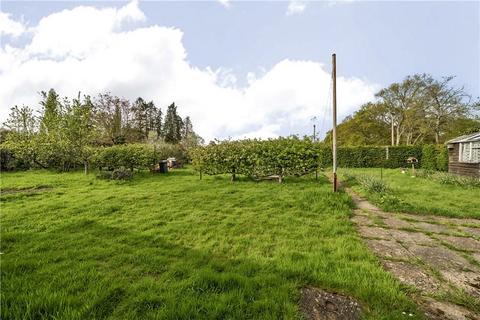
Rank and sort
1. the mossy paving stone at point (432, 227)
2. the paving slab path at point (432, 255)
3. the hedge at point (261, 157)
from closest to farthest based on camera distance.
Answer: the paving slab path at point (432, 255) → the mossy paving stone at point (432, 227) → the hedge at point (261, 157)

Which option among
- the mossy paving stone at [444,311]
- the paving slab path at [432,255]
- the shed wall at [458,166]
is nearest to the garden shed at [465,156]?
the shed wall at [458,166]

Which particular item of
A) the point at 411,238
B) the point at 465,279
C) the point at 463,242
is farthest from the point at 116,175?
the point at 463,242

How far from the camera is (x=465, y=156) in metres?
14.4

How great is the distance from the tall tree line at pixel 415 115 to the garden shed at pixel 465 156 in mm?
13256

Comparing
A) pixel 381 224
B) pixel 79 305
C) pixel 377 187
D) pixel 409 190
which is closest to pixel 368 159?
pixel 409 190

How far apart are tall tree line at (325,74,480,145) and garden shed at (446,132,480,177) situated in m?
13.3

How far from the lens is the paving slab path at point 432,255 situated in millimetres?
2541

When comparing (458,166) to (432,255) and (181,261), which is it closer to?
(432,255)

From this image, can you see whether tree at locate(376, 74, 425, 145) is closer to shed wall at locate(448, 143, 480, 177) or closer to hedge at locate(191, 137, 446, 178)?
shed wall at locate(448, 143, 480, 177)

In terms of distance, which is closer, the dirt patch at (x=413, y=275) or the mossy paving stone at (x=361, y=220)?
the dirt patch at (x=413, y=275)

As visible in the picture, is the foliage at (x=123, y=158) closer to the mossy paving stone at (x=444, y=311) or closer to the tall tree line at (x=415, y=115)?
the mossy paving stone at (x=444, y=311)

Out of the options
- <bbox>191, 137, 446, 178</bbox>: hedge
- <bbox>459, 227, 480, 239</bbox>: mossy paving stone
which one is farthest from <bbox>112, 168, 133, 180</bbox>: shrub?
<bbox>459, 227, 480, 239</bbox>: mossy paving stone

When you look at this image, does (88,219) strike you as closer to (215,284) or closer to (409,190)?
(215,284)

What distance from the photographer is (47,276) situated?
280 centimetres
